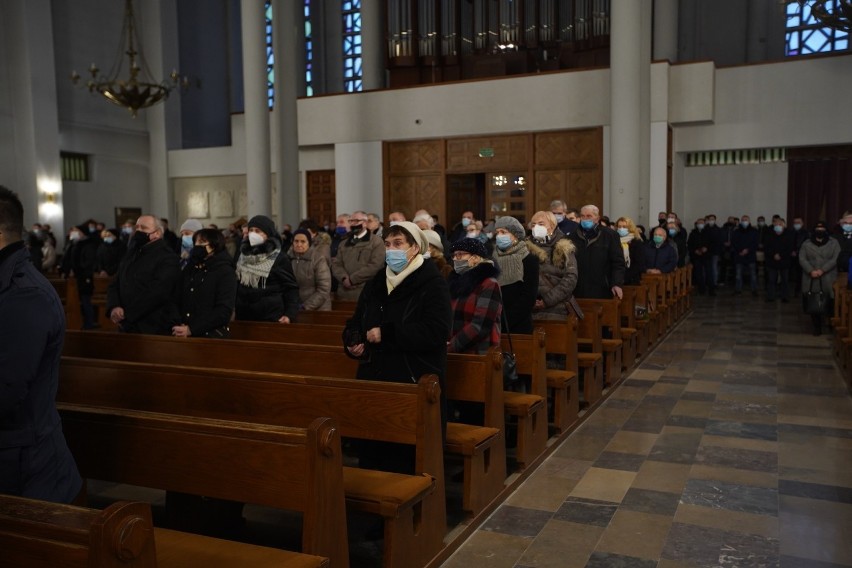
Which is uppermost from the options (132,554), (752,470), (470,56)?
(470,56)

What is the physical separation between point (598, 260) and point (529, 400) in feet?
10.4

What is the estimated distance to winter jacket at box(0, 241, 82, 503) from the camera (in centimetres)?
206

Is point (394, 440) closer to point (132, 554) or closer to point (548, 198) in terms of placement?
point (132, 554)

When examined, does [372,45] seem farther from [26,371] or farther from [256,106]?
[26,371]

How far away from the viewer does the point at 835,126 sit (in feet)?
46.2

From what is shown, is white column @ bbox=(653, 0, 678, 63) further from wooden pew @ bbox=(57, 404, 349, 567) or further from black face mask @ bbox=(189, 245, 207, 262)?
wooden pew @ bbox=(57, 404, 349, 567)

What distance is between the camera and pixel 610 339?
7078 mm

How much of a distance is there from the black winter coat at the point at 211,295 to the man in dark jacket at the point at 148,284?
19 cm

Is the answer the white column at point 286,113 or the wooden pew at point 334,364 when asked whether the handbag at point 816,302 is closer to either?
the wooden pew at point 334,364

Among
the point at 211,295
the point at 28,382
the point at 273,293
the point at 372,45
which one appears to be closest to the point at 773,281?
the point at 372,45

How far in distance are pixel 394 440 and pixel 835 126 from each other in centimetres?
1388

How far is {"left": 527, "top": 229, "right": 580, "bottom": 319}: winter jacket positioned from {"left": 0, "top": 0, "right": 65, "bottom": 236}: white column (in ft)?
45.3

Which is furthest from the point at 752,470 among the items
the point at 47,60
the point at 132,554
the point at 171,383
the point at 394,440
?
the point at 47,60

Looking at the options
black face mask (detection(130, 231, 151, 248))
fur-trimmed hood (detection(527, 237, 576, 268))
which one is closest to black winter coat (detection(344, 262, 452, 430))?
black face mask (detection(130, 231, 151, 248))
